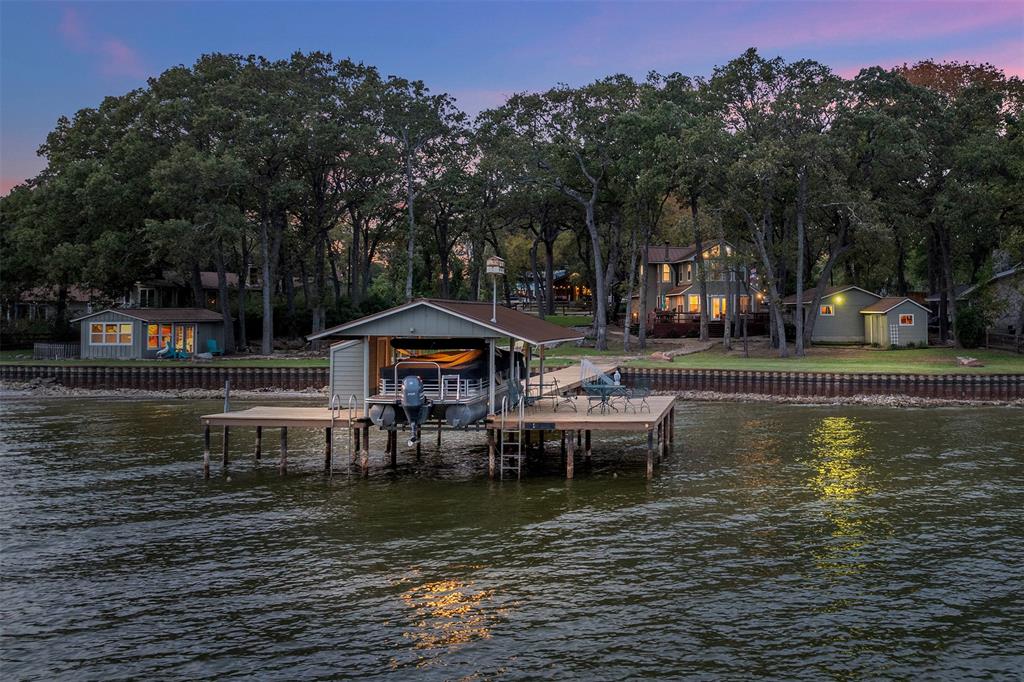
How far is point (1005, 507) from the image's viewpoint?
69.8 feet

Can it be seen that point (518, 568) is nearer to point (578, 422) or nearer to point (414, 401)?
point (414, 401)

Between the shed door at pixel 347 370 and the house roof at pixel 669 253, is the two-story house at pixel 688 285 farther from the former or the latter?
the shed door at pixel 347 370

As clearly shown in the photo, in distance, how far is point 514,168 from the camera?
206ft

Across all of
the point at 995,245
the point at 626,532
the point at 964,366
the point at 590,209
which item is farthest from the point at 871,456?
the point at 995,245

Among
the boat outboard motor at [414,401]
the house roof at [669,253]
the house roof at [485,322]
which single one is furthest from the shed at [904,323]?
the boat outboard motor at [414,401]

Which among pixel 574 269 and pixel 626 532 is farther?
pixel 574 269

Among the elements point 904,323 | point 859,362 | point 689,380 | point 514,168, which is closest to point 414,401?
point 689,380

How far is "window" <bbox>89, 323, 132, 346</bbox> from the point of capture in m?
59.9

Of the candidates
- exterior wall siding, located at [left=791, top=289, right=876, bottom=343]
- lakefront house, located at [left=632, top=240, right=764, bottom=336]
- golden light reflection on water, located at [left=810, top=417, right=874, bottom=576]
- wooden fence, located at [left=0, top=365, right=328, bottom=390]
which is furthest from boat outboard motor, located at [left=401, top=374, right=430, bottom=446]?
exterior wall siding, located at [left=791, top=289, right=876, bottom=343]

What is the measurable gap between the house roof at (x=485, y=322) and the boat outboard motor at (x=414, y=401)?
2125mm

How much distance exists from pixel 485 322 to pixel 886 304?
49520 mm

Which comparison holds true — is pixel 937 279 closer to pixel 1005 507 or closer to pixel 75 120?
pixel 1005 507

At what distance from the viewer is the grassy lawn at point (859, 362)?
4888 cm

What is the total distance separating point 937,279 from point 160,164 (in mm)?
67896
